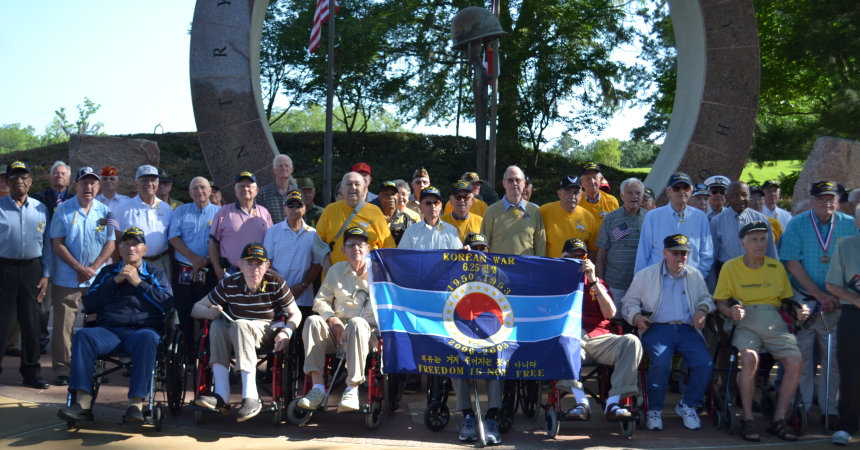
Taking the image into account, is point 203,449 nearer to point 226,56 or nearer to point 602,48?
point 226,56

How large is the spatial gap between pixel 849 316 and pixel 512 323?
7.99 feet

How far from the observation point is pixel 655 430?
5184 mm

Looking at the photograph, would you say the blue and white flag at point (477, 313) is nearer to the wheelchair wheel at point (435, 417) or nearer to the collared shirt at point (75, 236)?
the wheelchair wheel at point (435, 417)

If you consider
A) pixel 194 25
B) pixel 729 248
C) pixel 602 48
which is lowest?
pixel 729 248

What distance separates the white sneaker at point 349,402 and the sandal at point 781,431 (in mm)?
2948

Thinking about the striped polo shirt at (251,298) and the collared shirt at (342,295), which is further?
the collared shirt at (342,295)

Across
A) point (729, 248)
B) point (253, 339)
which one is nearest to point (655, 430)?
point (729, 248)

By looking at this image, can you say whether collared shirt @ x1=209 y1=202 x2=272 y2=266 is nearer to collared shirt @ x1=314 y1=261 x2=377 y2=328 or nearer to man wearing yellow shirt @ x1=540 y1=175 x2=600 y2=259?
collared shirt @ x1=314 y1=261 x2=377 y2=328

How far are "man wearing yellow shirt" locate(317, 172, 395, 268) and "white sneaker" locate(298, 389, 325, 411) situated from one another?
1.38m

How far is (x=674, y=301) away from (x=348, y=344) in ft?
7.98

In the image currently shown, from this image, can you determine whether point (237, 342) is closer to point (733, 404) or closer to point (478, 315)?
point (478, 315)

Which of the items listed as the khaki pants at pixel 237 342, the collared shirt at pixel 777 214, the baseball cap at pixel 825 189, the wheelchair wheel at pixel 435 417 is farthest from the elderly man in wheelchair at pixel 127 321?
the collared shirt at pixel 777 214

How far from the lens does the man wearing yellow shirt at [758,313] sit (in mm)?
5219

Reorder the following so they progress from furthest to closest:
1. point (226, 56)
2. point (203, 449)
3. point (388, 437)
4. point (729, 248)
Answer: point (226, 56) < point (729, 248) < point (388, 437) < point (203, 449)
